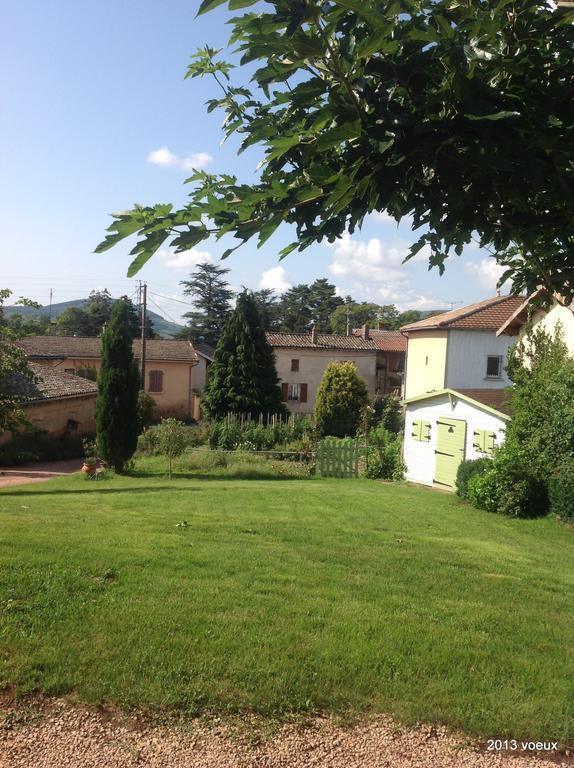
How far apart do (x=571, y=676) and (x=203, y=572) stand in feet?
11.5

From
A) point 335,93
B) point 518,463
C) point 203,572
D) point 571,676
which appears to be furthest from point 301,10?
point 518,463

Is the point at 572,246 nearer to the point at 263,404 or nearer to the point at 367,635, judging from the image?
the point at 367,635

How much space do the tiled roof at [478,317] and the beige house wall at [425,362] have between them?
521 millimetres

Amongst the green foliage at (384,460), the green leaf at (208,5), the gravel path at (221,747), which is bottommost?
the green foliage at (384,460)

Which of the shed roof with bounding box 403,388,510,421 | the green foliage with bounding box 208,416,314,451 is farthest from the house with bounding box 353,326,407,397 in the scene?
the shed roof with bounding box 403,388,510,421

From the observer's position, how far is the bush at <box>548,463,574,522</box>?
1443 cm

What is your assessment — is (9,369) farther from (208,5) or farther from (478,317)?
(478,317)

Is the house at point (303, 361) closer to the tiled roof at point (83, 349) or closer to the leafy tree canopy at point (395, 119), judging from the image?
the tiled roof at point (83, 349)

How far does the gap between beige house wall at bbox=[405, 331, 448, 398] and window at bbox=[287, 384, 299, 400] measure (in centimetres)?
1475

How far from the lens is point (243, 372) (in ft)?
130

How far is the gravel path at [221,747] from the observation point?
3.49m

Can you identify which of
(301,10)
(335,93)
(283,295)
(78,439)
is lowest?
(78,439)

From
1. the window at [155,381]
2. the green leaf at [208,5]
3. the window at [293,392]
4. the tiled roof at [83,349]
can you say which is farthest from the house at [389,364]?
the green leaf at [208,5]

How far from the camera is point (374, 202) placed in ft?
8.37
